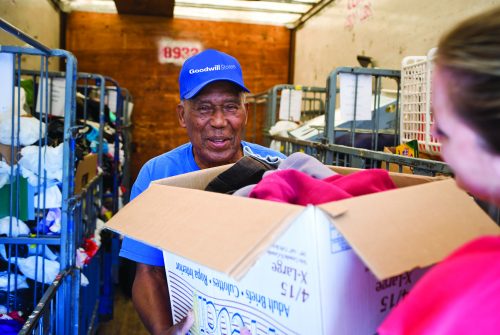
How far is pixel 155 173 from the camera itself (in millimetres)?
1505

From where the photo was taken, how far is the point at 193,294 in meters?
1.01

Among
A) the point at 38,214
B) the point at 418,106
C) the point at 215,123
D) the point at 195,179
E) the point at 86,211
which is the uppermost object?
the point at 418,106

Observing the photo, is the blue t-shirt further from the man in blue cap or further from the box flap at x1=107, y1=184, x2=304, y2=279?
the box flap at x1=107, y1=184, x2=304, y2=279

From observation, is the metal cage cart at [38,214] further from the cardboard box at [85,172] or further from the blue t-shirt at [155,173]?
the blue t-shirt at [155,173]

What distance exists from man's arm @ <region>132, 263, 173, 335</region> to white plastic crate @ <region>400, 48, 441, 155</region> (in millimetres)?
1132

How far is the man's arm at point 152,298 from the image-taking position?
1.28 metres

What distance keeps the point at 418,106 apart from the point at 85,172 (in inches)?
69.6

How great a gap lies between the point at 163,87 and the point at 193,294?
5.51 m

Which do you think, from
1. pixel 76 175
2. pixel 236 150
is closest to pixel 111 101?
pixel 76 175

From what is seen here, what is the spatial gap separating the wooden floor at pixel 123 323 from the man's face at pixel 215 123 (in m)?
2.13

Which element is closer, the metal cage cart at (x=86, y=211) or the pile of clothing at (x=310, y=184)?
the pile of clothing at (x=310, y=184)

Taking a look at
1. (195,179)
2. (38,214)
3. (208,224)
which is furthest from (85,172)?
(208,224)

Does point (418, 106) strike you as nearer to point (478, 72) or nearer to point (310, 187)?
point (310, 187)

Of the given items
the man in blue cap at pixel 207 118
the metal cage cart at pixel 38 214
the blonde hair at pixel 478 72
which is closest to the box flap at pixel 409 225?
the blonde hair at pixel 478 72
